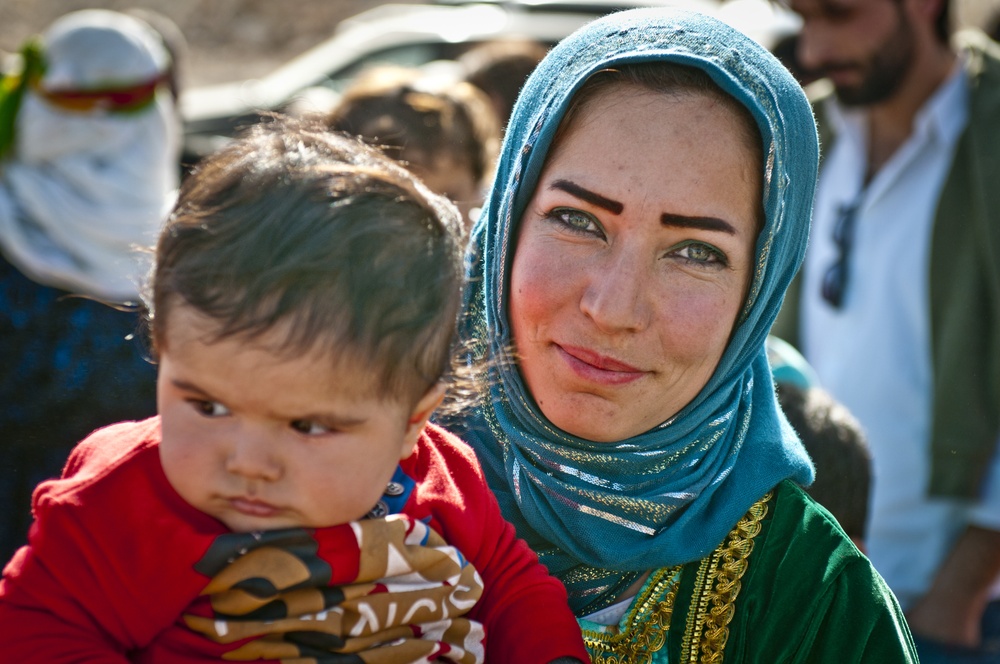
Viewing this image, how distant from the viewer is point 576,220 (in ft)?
6.61

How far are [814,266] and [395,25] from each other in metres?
5.94

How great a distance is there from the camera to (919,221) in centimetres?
441

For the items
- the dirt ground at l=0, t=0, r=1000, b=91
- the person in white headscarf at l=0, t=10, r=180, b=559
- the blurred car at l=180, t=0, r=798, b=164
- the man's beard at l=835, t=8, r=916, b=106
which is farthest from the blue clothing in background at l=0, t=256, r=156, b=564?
the dirt ground at l=0, t=0, r=1000, b=91

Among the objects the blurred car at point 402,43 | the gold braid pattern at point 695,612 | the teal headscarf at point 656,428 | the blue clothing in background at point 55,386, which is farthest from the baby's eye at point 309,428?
the blurred car at point 402,43

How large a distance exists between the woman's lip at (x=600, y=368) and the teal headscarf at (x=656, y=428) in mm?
134

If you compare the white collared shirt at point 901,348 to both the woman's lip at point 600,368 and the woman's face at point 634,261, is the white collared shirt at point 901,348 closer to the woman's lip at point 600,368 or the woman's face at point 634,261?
the woman's face at point 634,261

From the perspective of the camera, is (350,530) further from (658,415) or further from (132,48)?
(132,48)

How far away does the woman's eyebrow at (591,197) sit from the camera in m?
1.94

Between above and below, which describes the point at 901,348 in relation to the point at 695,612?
above

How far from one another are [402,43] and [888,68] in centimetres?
541

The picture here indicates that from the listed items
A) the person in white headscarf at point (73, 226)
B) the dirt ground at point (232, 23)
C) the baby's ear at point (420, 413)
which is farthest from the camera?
the dirt ground at point (232, 23)

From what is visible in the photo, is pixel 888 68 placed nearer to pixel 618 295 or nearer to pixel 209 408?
pixel 618 295

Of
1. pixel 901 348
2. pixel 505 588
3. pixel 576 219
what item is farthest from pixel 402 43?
pixel 505 588

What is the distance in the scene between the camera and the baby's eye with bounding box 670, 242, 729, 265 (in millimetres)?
1979
